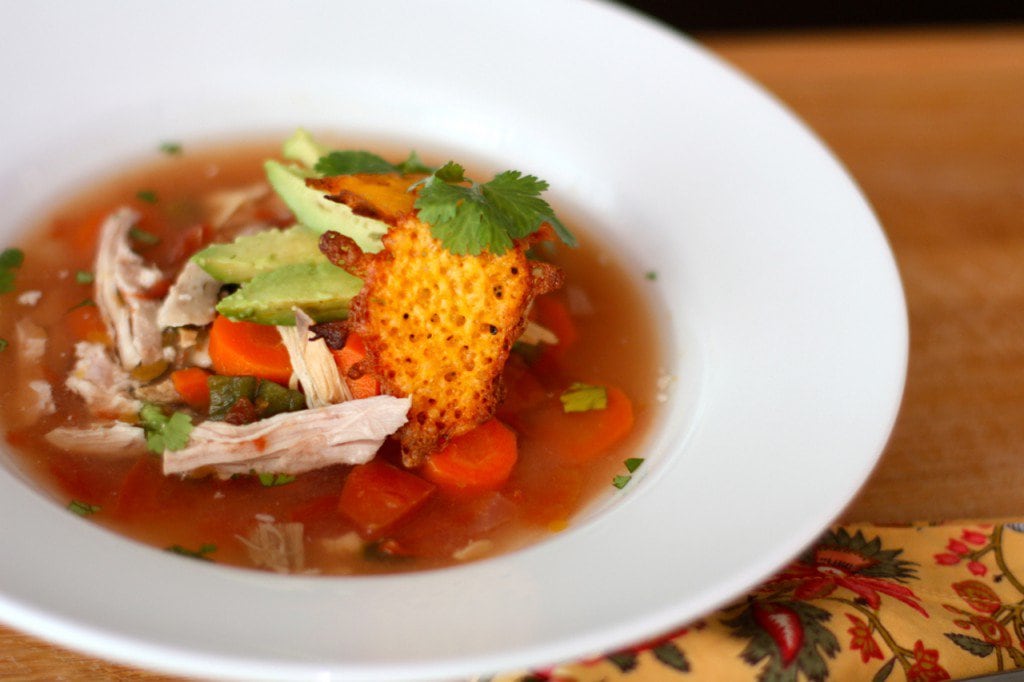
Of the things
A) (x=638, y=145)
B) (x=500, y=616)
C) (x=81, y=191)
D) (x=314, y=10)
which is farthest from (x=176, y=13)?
(x=500, y=616)

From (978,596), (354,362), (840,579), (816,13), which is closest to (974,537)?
(978,596)

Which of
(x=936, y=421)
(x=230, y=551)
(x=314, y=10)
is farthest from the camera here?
(x=314, y=10)

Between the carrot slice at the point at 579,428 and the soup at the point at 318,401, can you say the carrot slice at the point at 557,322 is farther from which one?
the carrot slice at the point at 579,428

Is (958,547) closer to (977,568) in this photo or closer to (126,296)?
(977,568)

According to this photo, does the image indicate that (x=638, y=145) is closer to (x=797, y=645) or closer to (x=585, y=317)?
(x=585, y=317)

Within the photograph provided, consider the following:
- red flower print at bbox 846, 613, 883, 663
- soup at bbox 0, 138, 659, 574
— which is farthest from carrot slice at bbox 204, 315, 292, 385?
red flower print at bbox 846, 613, 883, 663

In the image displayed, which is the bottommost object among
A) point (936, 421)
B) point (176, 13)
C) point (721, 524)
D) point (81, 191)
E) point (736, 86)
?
point (936, 421)
